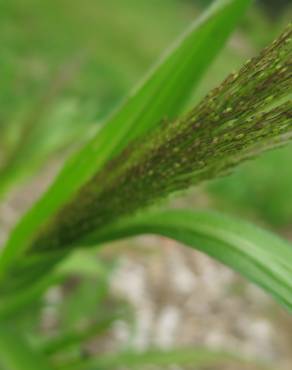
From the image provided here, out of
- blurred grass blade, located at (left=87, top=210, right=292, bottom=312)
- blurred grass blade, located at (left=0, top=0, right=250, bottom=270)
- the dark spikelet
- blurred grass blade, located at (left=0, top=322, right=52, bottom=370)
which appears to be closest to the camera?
the dark spikelet

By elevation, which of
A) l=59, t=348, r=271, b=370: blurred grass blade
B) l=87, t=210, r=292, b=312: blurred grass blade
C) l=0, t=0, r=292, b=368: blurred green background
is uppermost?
l=0, t=0, r=292, b=368: blurred green background

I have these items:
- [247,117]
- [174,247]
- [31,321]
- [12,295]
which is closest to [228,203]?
[174,247]

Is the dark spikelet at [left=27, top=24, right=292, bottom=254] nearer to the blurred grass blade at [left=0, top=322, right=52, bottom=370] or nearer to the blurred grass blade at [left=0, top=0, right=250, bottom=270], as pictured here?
the blurred grass blade at [left=0, top=0, right=250, bottom=270]

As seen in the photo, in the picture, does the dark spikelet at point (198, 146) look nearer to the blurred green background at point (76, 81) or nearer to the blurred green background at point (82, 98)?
the blurred green background at point (82, 98)

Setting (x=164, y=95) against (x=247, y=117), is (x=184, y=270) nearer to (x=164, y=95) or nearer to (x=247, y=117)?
(x=164, y=95)

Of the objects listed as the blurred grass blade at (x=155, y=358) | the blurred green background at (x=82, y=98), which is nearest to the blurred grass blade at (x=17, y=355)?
the blurred green background at (x=82, y=98)

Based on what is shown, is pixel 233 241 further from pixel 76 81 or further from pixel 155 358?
pixel 76 81

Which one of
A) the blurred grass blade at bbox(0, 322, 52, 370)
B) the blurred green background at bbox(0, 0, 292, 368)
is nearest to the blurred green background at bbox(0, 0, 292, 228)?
the blurred green background at bbox(0, 0, 292, 368)

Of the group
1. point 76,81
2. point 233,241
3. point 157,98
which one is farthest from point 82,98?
point 233,241
